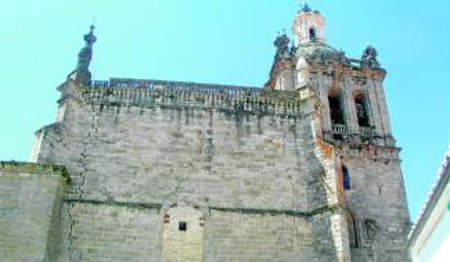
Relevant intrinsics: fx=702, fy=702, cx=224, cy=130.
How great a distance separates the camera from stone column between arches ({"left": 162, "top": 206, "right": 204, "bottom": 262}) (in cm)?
1442

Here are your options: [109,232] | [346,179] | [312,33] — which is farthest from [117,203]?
[312,33]

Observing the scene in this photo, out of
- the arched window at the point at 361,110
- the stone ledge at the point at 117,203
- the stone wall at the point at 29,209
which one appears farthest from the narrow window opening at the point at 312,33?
the stone wall at the point at 29,209

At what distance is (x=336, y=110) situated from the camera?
24375 mm

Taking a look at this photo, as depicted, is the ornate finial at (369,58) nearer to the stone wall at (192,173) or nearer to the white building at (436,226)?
the stone wall at (192,173)

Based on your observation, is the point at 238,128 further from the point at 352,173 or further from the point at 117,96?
the point at 352,173

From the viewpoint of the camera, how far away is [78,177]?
15.2 m

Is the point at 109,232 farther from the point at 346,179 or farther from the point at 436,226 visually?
the point at 346,179

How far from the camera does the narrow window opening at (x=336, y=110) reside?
934 inches

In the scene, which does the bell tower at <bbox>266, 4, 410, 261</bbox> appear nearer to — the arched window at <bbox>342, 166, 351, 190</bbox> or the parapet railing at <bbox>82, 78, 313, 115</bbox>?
the arched window at <bbox>342, 166, 351, 190</bbox>

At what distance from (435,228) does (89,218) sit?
809cm

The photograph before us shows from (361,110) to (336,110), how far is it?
86 cm

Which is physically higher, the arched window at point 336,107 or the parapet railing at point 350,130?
the arched window at point 336,107

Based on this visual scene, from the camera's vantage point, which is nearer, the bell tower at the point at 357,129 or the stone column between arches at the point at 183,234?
the stone column between arches at the point at 183,234

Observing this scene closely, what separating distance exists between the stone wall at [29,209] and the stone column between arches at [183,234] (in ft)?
7.41
